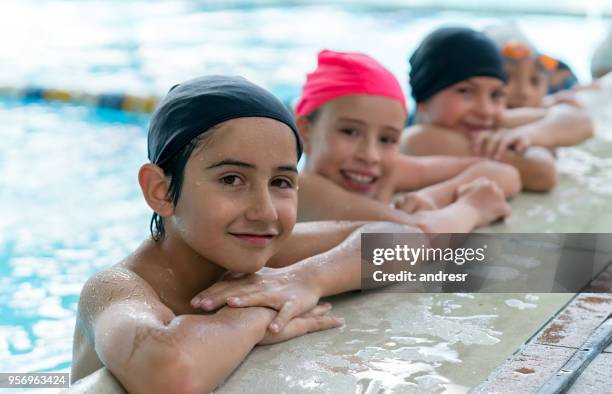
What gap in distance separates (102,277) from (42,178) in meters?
3.28

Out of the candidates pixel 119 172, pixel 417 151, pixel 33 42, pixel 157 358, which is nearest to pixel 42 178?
pixel 119 172

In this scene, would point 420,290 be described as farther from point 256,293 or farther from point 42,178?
point 42,178

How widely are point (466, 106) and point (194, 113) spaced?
2210 millimetres

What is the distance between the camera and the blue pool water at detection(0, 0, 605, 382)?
396cm

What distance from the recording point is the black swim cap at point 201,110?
2328 millimetres

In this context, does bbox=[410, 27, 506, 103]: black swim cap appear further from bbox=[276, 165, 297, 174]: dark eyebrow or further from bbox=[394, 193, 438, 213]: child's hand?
bbox=[276, 165, 297, 174]: dark eyebrow

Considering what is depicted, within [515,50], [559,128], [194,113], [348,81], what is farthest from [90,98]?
[194,113]

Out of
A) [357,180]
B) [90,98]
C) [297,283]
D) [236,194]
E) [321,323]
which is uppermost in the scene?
[236,194]

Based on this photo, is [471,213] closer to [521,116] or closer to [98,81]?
[521,116]

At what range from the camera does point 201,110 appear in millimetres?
2334

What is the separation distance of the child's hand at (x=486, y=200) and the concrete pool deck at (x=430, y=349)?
2.55ft

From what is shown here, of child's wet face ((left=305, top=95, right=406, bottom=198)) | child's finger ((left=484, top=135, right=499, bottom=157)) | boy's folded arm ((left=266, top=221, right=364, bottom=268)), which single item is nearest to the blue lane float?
child's finger ((left=484, top=135, right=499, bottom=157))

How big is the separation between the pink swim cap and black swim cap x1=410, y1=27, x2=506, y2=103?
2.76 feet

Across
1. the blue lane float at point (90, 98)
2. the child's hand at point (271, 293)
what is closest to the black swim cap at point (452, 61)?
the child's hand at point (271, 293)
